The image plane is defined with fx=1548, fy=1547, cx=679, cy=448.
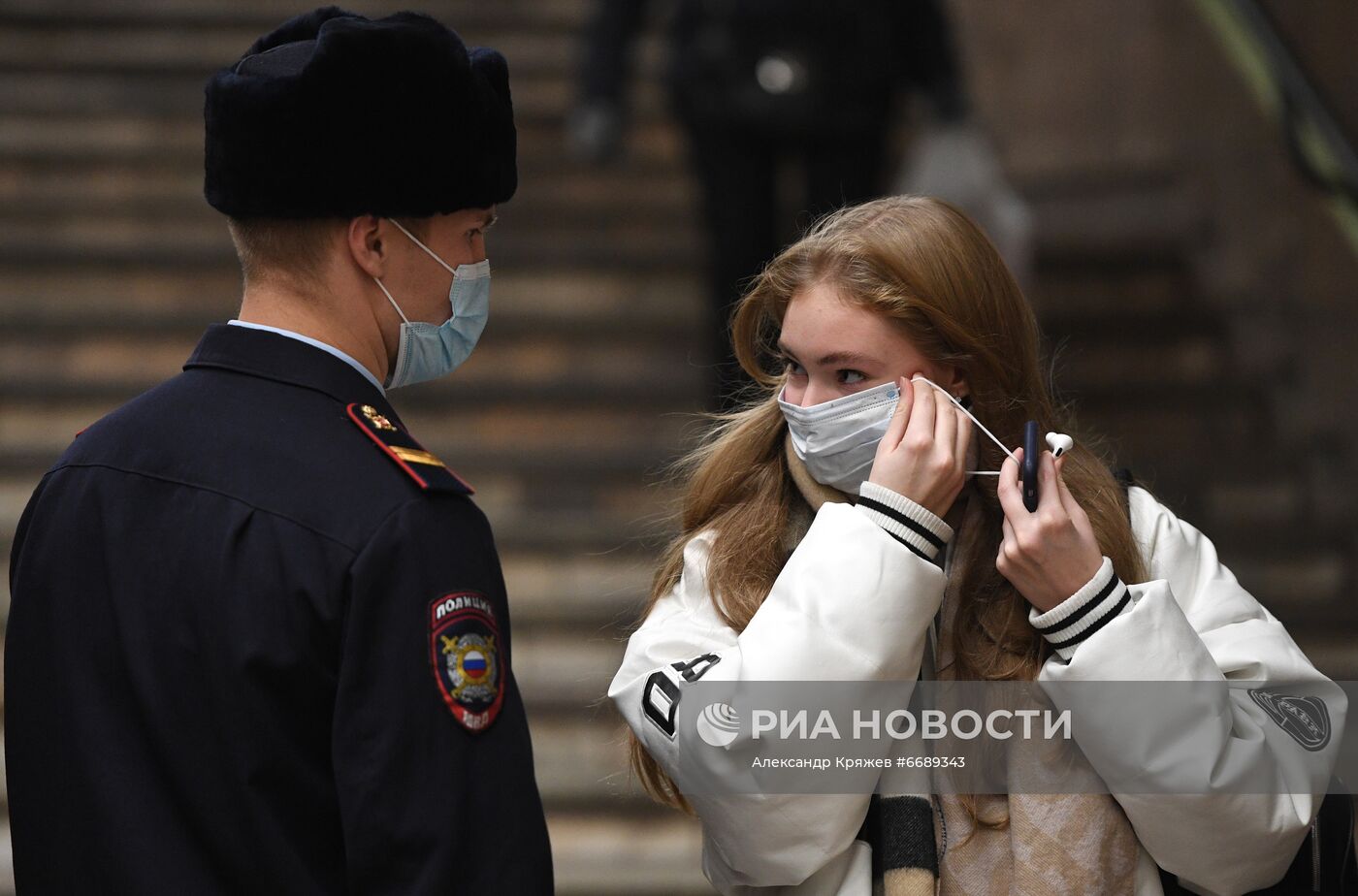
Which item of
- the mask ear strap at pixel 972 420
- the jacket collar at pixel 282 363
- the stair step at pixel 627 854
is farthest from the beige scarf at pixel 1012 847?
the stair step at pixel 627 854

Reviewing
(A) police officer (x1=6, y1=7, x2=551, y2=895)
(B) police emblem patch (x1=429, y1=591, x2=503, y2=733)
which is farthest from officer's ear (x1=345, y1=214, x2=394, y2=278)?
(B) police emblem patch (x1=429, y1=591, x2=503, y2=733)

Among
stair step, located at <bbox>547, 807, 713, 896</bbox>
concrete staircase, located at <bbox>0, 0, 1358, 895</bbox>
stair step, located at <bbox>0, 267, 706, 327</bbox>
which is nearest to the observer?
stair step, located at <bbox>547, 807, 713, 896</bbox>

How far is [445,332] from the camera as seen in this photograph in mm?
1923

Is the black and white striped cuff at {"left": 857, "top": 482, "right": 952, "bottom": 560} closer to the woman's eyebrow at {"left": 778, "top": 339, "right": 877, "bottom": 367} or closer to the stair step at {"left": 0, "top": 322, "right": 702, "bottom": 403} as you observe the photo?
the woman's eyebrow at {"left": 778, "top": 339, "right": 877, "bottom": 367}

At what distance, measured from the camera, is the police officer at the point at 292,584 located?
1.58m

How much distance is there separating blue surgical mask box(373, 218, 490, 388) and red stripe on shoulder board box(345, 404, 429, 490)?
168mm

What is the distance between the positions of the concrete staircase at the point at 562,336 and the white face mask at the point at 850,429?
247 cm

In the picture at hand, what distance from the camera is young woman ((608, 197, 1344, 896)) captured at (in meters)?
1.84

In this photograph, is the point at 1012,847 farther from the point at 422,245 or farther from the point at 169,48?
the point at 169,48

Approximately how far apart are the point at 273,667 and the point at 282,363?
355 millimetres

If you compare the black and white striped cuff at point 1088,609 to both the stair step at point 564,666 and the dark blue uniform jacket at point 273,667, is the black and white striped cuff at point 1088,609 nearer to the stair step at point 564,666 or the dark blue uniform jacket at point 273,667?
the dark blue uniform jacket at point 273,667

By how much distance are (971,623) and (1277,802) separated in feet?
1.38

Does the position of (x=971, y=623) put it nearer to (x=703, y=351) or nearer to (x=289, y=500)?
(x=289, y=500)

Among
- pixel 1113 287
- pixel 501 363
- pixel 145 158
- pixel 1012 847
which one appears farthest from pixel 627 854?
pixel 145 158
